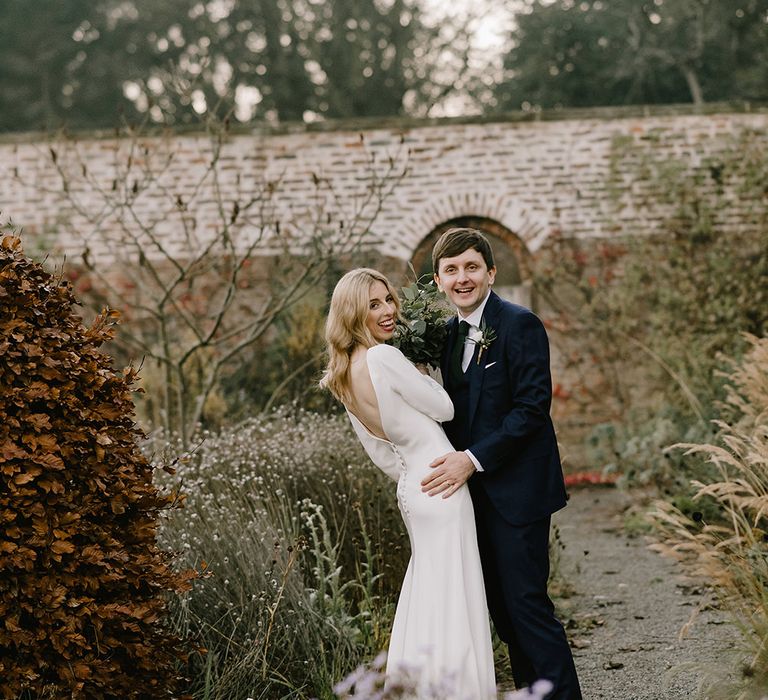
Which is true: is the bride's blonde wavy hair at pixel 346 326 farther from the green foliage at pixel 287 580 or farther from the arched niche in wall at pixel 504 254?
the arched niche in wall at pixel 504 254

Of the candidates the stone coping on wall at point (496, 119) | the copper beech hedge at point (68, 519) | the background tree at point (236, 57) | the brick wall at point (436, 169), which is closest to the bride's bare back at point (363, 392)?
the copper beech hedge at point (68, 519)

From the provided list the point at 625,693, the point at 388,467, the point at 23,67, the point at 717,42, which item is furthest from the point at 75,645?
the point at 23,67

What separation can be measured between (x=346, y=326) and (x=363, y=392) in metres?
0.27

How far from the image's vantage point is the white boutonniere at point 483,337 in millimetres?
3555

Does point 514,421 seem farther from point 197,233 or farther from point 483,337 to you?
point 197,233

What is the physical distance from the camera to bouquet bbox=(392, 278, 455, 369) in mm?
3676

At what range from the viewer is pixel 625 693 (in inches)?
165

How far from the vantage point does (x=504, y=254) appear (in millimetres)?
10922

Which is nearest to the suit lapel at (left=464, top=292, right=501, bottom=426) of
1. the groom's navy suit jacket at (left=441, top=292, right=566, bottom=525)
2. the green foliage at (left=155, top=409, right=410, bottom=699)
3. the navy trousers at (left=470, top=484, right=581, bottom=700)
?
the groom's navy suit jacket at (left=441, top=292, right=566, bottom=525)

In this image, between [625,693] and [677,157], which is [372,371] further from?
[677,157]

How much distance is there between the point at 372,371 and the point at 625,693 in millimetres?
2014

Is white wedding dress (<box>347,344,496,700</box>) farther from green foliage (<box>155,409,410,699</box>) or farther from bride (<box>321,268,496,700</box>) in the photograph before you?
green foliage (<box>155,409,410,699</box>)

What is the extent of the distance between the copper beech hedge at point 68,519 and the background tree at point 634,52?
1808cm

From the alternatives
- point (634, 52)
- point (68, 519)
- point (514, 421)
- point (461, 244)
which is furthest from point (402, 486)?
point (634, 52)
